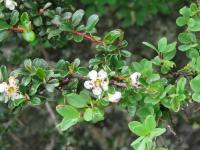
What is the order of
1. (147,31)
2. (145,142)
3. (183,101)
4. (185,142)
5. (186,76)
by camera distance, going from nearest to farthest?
(145,142)
(183,101)
(186,76)
(185,142)
(147,31)

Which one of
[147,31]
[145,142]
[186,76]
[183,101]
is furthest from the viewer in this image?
[147,31]

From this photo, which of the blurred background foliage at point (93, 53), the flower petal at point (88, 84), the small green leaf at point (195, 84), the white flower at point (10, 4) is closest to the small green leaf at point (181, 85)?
the small green leaf at point (195, 84)

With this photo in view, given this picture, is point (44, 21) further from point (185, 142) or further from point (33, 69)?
point (185, 142)

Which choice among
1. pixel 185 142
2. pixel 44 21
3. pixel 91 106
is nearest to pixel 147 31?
pixel 185 142

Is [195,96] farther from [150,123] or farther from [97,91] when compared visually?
[97,91]

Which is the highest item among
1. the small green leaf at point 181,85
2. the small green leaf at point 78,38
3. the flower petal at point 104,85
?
the small green leaf at point 78,38

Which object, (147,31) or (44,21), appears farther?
(147,31)

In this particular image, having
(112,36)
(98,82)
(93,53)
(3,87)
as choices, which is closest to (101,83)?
(98,82)

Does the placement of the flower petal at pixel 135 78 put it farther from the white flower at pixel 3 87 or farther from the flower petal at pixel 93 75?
the white flower at pixel 3 87
